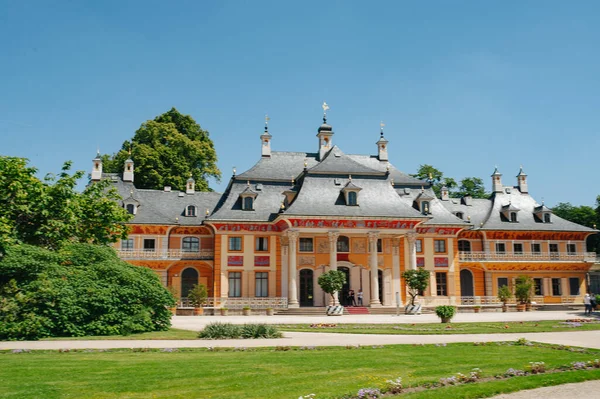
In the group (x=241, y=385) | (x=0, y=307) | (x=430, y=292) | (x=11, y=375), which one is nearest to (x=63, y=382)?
(x=11, y=375)

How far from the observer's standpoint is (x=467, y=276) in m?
47.8

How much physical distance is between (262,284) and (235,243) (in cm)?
377

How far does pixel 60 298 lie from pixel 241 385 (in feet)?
39.1

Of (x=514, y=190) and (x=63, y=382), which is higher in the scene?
(x=514, y=190)

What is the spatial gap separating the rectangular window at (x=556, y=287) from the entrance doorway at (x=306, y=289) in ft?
73.0

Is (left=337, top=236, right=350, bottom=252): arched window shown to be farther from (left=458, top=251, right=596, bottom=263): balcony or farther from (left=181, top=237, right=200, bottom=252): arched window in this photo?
(left=181, top=237, right=200, bottom=252): arched window

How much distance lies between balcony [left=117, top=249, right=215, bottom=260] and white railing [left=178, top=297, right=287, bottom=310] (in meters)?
3.76

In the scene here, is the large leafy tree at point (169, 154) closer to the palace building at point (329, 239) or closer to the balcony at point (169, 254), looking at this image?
the palace building at point (329, 239)

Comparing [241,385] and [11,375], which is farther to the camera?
[11,375]

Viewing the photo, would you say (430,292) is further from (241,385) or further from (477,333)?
(241,385)

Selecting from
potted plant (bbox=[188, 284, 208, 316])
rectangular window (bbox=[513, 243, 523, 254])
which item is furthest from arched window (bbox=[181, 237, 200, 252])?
rectangular window (bbox=[513, 243, 523, 254])

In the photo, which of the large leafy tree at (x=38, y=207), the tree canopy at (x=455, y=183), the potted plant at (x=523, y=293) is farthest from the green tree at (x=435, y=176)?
the large leafy tree at (x=38, y=207)

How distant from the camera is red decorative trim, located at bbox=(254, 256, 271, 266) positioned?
138 ft

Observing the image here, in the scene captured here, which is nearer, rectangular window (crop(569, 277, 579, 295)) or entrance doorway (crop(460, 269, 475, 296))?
entrance doorway (crop(460, 269, 475, 296))
